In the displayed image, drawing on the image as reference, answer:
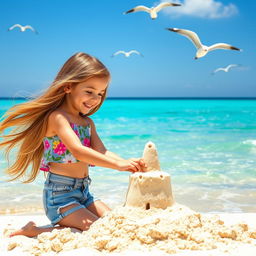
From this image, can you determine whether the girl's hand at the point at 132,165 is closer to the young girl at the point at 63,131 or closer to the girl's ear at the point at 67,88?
the young girl at the point at 63,131

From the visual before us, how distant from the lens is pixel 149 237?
7.50 ft

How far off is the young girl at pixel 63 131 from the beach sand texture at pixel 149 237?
38 centimetres

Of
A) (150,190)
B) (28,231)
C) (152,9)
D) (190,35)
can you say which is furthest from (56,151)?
(152,9)

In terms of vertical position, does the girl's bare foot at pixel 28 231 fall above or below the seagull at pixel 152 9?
below

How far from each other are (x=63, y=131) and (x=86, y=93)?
36cm

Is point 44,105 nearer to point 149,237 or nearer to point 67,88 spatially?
point 67,88

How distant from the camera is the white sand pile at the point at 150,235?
2.26 m

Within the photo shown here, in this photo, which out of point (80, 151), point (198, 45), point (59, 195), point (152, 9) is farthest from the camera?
point (152, 9)

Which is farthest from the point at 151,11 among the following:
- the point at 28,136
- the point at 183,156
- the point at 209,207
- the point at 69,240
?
the point at 69,240

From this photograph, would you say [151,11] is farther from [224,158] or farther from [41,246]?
[41,246]

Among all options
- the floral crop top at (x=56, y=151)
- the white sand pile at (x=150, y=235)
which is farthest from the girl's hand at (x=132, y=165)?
the floral crop top at (x=56, y=151)

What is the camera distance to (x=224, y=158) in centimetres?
770

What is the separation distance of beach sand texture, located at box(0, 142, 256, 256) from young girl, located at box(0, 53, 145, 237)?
0.38 meters

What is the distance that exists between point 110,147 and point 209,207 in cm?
539
